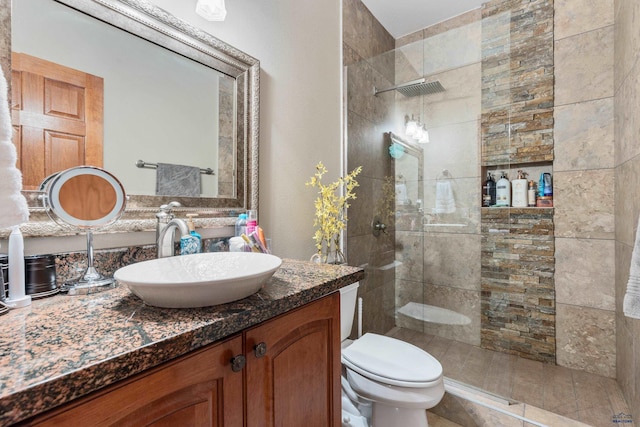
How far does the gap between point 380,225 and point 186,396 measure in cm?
202

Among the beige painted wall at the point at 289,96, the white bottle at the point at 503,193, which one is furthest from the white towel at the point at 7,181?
the white bottle at the point at 503,193

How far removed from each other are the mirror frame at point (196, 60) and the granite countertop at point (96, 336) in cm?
30

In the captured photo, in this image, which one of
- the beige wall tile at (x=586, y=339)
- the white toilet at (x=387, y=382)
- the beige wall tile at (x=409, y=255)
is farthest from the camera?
the beige wall tile at (x=409, y=255)

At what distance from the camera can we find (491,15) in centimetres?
218

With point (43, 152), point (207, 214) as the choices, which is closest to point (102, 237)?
point (43, 152)

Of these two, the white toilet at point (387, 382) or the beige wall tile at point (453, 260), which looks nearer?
the white toilet at point (387, 382)

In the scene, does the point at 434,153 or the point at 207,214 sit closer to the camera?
the point at 207,214

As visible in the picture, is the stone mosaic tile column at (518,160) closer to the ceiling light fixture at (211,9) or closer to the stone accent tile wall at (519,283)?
the stone accent tile wall at (519,283)

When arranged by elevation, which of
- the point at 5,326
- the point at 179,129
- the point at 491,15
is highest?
the point at 491,15

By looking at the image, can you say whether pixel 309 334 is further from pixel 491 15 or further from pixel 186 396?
pixel 491 15

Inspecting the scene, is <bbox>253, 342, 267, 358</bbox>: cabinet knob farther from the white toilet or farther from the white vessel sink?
the white toilet

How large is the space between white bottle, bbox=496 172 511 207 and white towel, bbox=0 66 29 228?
2454 millimetres

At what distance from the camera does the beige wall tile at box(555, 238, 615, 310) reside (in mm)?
1862

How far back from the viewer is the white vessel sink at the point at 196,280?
0.60 metres
